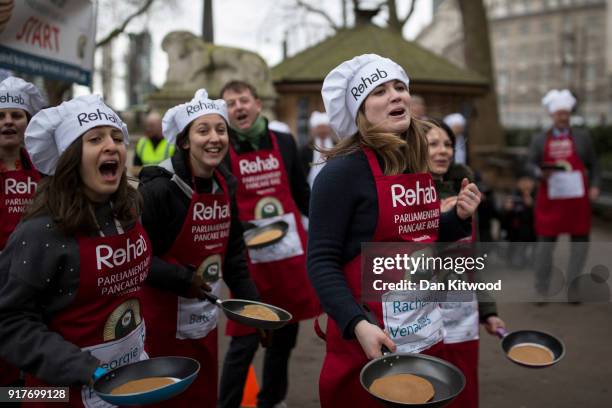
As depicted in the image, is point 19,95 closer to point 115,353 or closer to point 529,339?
point 115,353

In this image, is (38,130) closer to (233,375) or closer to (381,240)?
(381,240)

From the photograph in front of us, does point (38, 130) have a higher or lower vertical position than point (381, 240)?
higher

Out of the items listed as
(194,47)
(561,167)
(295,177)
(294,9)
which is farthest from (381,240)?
(294,9)

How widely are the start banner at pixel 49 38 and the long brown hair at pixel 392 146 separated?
2.88m

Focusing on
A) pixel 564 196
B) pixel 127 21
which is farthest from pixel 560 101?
pixel 127 21

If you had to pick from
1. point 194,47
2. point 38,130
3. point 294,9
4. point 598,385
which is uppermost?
point 294,9

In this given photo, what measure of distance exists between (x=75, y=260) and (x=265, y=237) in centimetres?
222

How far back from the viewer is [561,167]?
7.09 m

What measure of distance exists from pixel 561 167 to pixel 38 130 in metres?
5.83

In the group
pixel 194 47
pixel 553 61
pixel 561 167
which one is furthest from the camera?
pixel 553 61

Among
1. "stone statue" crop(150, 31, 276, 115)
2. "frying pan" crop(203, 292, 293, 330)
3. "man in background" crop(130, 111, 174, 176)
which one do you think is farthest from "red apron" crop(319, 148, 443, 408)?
"stone statue" crop(150, 31, 276, 115)

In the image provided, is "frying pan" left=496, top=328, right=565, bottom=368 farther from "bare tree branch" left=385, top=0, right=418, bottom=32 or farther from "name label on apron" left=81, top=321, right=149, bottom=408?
"bare tree branch" left=385, top=0, right=418, bottom=32

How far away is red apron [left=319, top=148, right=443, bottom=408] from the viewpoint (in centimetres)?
251

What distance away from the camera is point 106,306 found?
2.50 m
